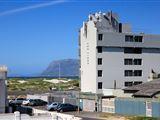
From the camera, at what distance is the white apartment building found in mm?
87562

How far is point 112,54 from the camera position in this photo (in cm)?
8956

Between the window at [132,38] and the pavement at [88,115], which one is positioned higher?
the window at [132,38]

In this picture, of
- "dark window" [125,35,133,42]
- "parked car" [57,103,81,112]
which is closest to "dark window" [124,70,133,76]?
"dark window" [125,35,133,42]

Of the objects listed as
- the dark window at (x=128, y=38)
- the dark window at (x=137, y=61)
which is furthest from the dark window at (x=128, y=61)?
the dark window at (x=128, y=38)

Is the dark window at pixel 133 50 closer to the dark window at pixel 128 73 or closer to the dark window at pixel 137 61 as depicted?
the dark window at pixel 137 61

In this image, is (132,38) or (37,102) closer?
(37,102)

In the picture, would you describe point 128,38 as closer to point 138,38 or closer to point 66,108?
point 138,38

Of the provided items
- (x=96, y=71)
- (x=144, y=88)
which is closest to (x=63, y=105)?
(x=144, y=88)

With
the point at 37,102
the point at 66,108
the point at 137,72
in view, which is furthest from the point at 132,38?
the point at 66,108

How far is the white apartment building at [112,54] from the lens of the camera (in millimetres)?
87562

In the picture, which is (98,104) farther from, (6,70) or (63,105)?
(6,70)

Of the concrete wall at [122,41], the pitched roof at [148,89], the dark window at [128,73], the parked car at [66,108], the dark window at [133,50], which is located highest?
the concrete wall at [122,41]

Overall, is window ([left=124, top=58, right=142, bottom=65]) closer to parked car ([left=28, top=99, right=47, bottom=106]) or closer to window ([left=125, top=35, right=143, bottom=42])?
window ([left=125, top=35, right=143, bottom=42])

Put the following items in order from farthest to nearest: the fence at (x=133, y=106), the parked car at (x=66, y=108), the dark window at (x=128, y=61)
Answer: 1. the dark window at (x=128, y=61)
2. the parked car at (x=66, y=108)
3. the fence at (x=133, y=106)
